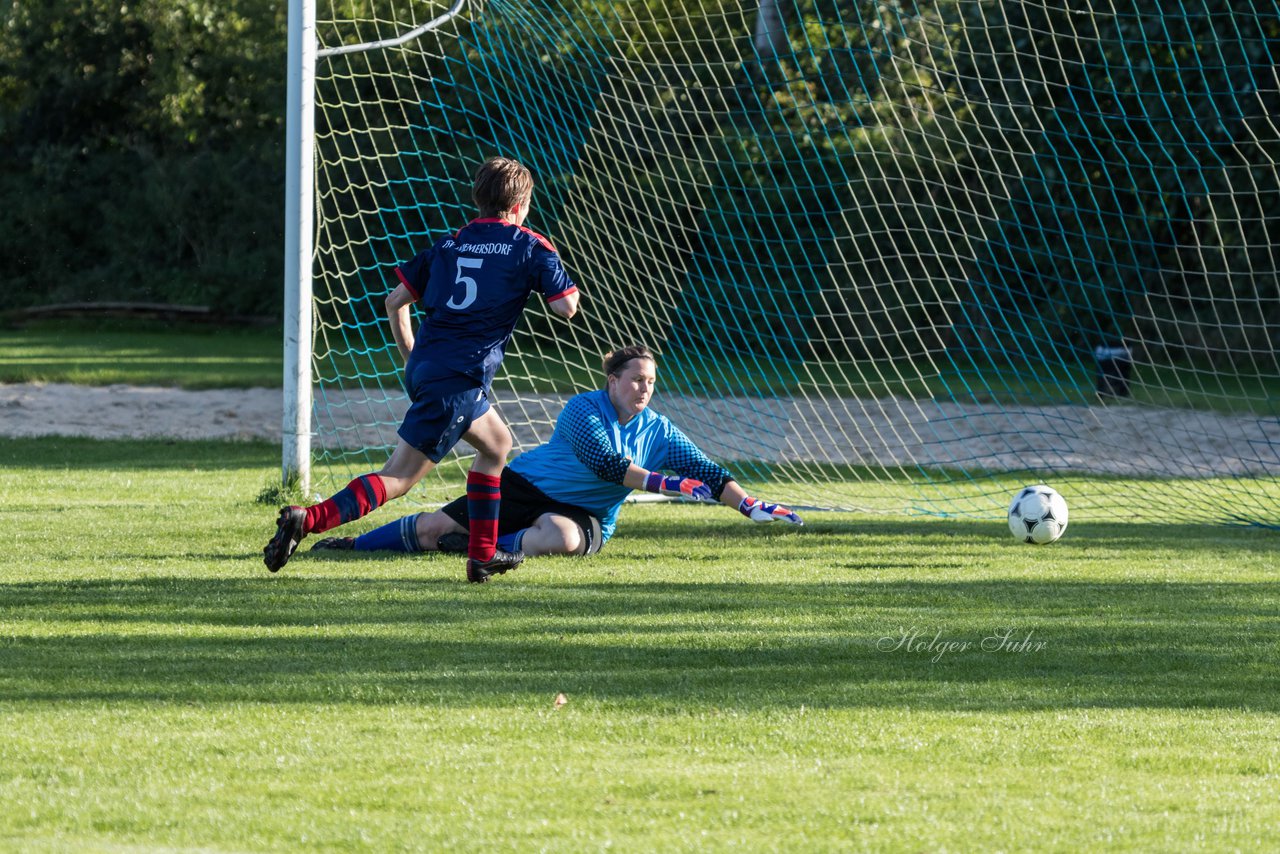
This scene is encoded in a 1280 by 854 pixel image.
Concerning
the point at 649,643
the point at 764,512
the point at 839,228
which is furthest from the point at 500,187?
the point at 839,228

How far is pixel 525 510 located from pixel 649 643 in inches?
74.0

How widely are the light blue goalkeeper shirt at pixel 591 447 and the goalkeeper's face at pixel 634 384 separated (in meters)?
0.11

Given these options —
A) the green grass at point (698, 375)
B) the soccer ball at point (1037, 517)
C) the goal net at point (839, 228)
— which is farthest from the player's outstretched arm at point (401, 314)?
the green grass at point (698, 375)

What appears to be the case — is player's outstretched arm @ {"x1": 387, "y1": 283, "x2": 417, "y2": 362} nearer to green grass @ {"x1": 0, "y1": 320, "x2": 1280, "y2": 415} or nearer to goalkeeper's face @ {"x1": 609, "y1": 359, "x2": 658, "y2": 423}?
goalkeeper's face @ {"x1": 609, "y1": 359, "x2": 658, "y2": 423}

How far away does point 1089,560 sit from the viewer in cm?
660

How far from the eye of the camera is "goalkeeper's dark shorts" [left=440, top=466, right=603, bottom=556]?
21.1 feet

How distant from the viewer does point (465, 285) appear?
546cm

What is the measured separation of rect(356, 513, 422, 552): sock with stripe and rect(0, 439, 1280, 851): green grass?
0.17 metres

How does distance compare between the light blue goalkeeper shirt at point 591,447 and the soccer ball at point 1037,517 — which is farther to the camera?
the soccer ball at point 1037,517

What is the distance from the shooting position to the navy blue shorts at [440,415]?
542 cm

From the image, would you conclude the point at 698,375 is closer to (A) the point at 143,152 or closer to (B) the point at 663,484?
(B) the point at 663,484

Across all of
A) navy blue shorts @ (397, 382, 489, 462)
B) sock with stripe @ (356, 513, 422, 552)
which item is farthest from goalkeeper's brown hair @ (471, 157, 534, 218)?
sock with stripe @ (356, 513, 422, 552)

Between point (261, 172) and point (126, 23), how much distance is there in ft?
14.4

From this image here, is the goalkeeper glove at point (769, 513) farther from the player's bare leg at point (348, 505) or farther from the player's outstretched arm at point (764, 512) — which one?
the player's bare leg at point (348, 505)
